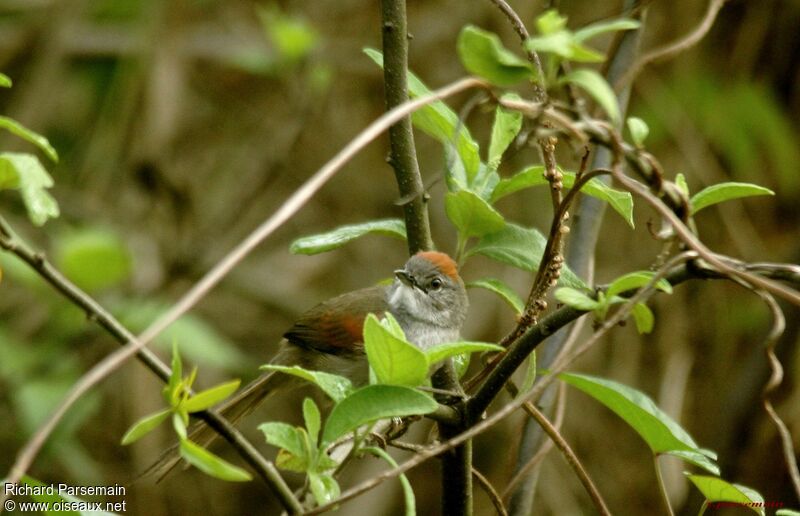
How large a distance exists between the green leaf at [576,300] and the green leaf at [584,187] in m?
0.33

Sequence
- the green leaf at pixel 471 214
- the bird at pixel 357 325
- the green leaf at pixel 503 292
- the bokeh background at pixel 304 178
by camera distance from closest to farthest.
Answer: the green leaf at pixel 471 214
the green leaf at pixel 503 292
the bird at pixel 357 325
the bokeh background at pixel 304 178

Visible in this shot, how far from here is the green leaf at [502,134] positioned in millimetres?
2252

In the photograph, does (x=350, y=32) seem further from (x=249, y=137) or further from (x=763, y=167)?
(x=763, y=167)

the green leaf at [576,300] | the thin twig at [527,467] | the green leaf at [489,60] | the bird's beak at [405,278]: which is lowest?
the thin twig at [527,467]

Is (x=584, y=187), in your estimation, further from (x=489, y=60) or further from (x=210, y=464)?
(x=210, y=464)

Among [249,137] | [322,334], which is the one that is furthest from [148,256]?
[322,334]

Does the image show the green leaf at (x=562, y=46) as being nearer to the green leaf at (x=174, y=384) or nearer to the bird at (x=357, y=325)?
the green leaf at (x=174, y=384)

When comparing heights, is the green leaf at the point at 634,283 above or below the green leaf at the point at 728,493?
above

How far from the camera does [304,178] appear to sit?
7.26 metres

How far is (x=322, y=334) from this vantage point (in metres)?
4.47

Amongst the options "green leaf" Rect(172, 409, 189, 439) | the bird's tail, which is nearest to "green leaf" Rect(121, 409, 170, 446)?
"green leaf" Rect(172, 409, 189, 439)

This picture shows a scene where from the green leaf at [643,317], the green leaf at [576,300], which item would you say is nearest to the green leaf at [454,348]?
the green leaf at [576,300]

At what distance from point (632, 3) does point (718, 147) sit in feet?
10.8

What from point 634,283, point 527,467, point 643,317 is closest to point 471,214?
point 643,317
